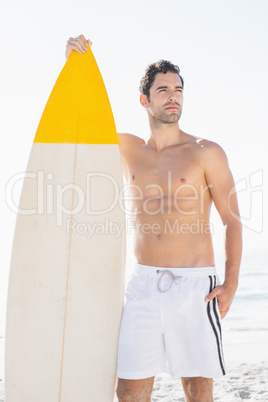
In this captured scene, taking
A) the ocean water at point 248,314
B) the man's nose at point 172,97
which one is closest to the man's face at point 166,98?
the man's nose at point 172,97

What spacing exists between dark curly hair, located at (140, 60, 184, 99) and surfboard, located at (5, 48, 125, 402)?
33 cm

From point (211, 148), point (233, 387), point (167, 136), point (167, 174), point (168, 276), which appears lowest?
point (233, 387)

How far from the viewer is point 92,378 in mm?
2582

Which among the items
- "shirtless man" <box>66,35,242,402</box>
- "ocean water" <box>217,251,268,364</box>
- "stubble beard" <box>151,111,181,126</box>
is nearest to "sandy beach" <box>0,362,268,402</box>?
"ocean water" <box>217,251,268,364</box>

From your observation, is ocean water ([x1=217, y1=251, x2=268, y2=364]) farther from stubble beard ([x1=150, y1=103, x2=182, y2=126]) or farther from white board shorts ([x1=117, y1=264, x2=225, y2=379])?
stubble beard ([x1=150, y1=103, x2=182, y2=126])

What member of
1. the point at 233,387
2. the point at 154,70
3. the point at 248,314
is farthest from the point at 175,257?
the point at 248,314

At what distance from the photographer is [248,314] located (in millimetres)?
9070

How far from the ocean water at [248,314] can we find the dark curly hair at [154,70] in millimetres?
3364

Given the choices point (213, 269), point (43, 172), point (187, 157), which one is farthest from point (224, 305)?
point (43, 172)

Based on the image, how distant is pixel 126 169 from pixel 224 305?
990 millimetres

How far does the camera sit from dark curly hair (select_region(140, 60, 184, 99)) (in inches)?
107

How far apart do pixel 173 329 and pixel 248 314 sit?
23.6 feet

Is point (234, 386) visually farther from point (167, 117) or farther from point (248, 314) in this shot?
point (248, 314)

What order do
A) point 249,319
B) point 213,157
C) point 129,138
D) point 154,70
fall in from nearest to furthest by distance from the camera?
point 213,157, point 154,70, point 129,138, point 249,319
